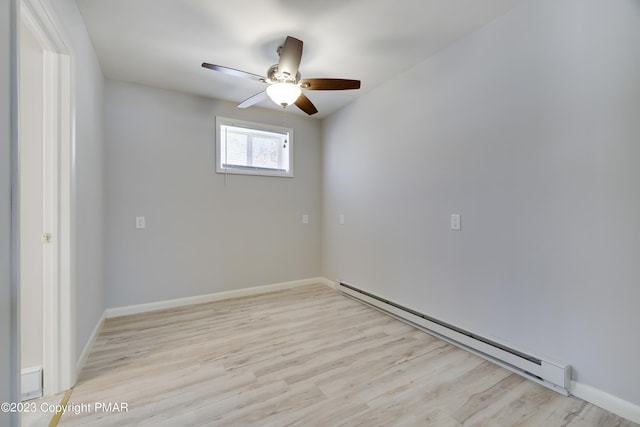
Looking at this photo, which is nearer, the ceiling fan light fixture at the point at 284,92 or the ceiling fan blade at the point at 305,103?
the ceiling fan light fixture at the point at 284,92

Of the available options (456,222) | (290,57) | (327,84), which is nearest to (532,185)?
(456,222)

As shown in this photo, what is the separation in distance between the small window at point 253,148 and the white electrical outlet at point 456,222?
2.28 m

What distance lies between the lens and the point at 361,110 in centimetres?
335

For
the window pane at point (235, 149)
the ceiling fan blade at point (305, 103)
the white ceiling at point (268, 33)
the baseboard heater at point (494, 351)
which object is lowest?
the baseboard heater at point (494, 351)

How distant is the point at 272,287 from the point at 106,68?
2995 mm

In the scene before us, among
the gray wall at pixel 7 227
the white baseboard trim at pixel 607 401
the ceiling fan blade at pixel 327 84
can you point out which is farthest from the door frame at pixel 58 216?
the white baseboard trim at pixel 607 401

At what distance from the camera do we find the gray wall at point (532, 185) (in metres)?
1.49

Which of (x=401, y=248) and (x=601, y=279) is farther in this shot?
(x=401, y=248)

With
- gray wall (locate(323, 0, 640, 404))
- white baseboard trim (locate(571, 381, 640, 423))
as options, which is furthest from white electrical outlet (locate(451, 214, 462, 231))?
white baseboard trim (locate(571, 381, 640, 423))

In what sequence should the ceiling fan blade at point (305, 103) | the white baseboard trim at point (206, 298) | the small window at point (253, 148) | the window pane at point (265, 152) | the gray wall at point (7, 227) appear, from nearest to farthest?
1. the gray wall at point (7, 227)
2. the ceiling fan blade at point (305, 103)
3. the white baseboard trim at point (206, 298)
4. the small window at point (253, 148)
5. the window pane at point (265, 152)

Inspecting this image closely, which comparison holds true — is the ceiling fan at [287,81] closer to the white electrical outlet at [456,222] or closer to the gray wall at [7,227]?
the gray wall at [7,227]

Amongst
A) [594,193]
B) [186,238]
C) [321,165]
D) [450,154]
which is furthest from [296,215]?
[594,193]

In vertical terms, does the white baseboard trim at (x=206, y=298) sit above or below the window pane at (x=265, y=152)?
below

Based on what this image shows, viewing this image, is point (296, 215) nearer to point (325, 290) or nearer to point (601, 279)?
point (325, 290)
